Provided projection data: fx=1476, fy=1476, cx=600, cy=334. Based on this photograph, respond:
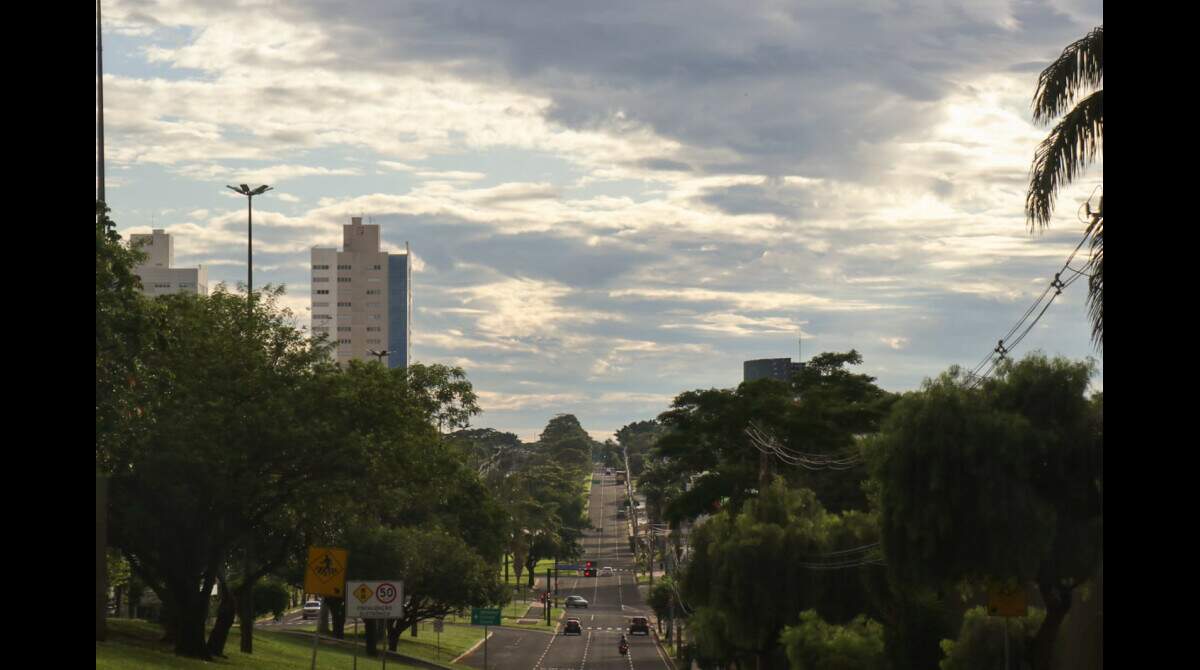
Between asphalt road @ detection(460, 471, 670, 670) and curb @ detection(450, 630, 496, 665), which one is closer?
curb @ detection(450, 630, 496, 665)

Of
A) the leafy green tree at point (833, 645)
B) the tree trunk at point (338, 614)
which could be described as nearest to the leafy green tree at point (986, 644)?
the leafy green tree at point (833, 645)

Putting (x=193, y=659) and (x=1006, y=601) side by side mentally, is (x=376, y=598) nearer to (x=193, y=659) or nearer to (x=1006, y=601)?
(x=193, y=659)

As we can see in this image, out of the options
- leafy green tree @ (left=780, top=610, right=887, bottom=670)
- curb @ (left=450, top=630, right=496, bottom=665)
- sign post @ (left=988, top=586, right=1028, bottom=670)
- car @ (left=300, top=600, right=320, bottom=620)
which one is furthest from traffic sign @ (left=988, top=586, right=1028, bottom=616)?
car @ (left=300, top=600, right=320, bottom=620)

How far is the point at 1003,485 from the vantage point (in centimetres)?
2612

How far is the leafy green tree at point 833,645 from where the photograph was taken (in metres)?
34.1

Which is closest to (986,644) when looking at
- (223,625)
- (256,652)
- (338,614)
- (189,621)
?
(189,621)

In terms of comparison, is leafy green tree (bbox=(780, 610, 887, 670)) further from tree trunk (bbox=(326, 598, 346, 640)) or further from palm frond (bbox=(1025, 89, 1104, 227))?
tree trunk (bbox=(326, 598, 346, 640))

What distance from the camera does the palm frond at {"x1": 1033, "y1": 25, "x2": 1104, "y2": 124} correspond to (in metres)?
22.3

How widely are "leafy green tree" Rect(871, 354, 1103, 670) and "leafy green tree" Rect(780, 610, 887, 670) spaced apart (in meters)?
6.96

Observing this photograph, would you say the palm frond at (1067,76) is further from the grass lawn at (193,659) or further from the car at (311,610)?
the car at (311,610)

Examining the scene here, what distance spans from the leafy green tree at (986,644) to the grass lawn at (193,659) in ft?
52.0

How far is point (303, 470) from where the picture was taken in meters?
41.2
